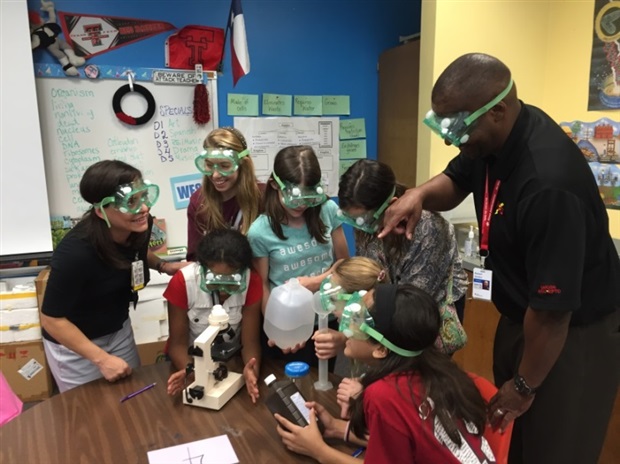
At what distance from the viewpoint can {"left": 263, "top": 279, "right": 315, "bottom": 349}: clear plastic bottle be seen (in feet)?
5.77

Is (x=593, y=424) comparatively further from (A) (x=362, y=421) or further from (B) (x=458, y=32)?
(B) (x=458, y=32)

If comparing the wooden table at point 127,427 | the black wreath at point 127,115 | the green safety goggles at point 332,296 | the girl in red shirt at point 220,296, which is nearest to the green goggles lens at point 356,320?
the green safety goggles at point 332,296

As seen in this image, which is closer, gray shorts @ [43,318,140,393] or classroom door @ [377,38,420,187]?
gray shorts @ [43,318,140,393]

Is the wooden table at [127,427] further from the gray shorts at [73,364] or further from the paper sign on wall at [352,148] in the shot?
the paper sign on wall at [352,148]

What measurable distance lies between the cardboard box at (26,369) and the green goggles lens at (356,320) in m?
2.52

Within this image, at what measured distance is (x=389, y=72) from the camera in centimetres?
415

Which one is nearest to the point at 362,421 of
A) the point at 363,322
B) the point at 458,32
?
the point at 363,322

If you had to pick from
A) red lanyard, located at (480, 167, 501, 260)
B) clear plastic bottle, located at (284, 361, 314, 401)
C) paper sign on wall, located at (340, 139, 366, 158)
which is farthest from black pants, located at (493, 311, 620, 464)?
paper sign on wall, located at (340, 139, 366, 158)

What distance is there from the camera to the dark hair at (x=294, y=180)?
6.68 feet

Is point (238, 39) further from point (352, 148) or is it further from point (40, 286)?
point (40, 286)

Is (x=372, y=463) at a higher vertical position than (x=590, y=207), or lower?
lower

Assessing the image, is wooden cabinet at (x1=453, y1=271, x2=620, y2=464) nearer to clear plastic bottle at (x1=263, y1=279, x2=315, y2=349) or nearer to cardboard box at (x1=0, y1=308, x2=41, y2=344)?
clear plastic bottle at (x1=263, y1=279, x2=315, y2=349)

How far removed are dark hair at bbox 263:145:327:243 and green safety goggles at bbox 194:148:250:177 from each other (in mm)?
223

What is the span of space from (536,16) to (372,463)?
3.37 meters
